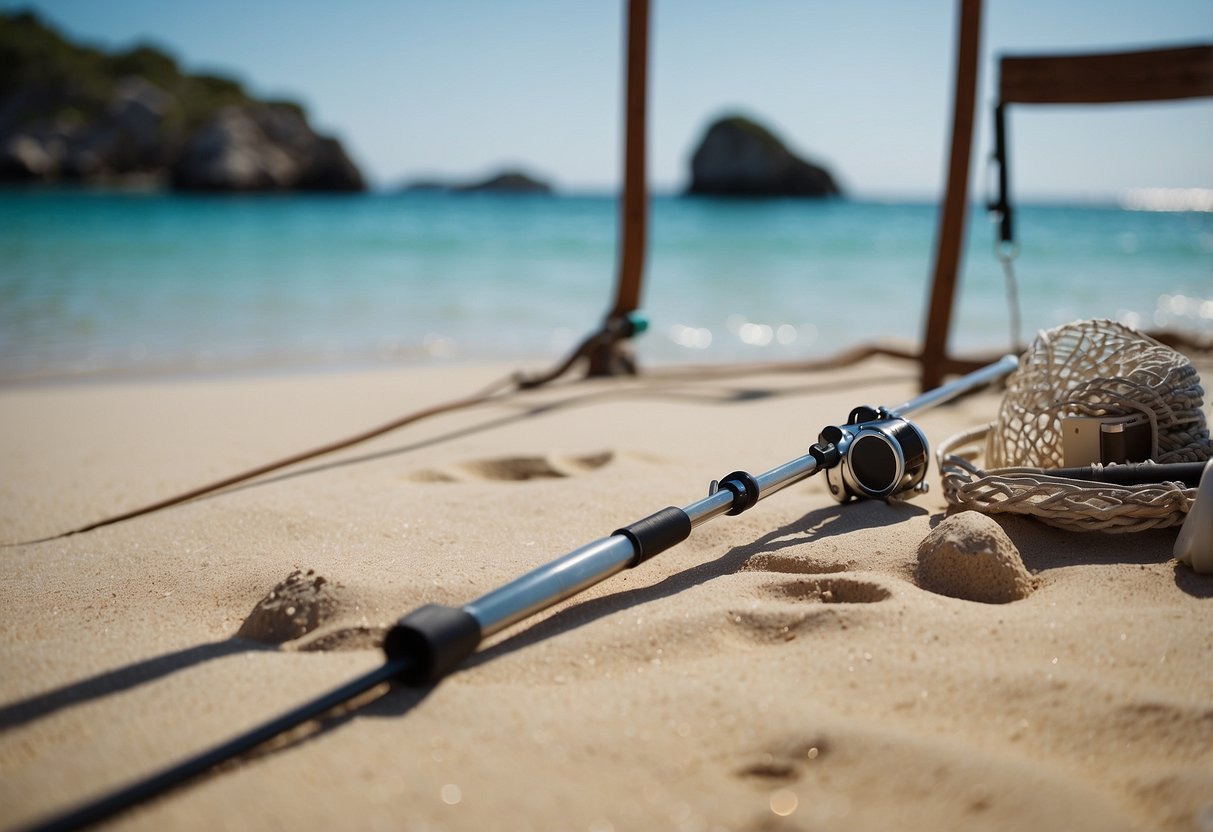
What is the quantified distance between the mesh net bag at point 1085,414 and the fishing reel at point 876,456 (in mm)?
80

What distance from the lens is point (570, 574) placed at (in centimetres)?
145

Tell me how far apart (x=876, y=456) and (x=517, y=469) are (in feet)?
3.91

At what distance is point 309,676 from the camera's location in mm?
1405

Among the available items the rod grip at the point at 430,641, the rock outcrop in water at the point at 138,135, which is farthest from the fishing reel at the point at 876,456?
the rock outcrop in water at the point at 138,135

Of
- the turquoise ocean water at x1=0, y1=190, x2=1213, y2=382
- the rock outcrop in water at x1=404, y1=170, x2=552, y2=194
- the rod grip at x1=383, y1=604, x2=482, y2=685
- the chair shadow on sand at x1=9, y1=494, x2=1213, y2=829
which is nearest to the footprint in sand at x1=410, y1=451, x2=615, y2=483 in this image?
the chair shadow on sand at x1=9, y1=494, x2=1213, y2=829

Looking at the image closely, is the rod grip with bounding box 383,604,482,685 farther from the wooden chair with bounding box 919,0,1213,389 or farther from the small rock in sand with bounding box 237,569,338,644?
the wooden chair with bounding box 919,0,1213,389

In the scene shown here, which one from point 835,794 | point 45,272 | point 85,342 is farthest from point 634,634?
point 45,272

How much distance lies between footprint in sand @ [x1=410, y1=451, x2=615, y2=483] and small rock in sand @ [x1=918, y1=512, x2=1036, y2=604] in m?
1.29

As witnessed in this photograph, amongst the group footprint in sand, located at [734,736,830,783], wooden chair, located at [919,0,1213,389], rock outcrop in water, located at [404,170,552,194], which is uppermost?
rock outcrop in water, located at [404,170,552,194]

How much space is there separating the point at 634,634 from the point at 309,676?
52 centimetres

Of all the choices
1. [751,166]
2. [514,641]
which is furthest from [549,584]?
[751,166]

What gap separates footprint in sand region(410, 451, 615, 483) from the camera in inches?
108

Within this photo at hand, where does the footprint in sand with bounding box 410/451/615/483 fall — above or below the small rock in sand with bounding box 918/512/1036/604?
below

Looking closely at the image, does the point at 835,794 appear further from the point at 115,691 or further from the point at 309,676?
the point at 115,691
